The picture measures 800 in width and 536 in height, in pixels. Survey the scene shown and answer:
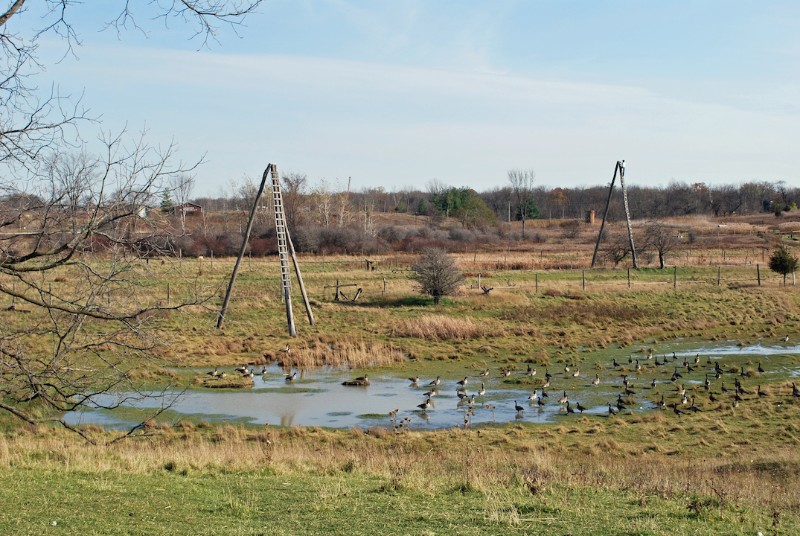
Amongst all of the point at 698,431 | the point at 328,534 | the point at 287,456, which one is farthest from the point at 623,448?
the point at 328,534

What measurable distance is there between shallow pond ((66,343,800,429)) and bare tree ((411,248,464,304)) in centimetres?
1206

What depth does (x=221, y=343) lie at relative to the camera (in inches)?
1256

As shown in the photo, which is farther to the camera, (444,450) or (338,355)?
(338,355)

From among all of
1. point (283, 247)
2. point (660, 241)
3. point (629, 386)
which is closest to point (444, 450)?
point (629, 386)

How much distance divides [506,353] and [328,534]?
2383 centimetres

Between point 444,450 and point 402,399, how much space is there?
6765 millimetres

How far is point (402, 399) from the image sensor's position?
24.4m

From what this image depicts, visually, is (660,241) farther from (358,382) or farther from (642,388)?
(358,382)

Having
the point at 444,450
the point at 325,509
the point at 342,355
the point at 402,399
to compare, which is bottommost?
the point at 402,399

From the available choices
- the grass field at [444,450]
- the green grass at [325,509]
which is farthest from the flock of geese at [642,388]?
the green grass at [325,509]

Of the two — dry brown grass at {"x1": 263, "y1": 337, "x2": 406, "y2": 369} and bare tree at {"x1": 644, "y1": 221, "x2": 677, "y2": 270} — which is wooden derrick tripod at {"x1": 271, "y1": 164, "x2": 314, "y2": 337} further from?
bare tree at {"x1": 644, "y1": 221, "x2": 677, "y2": 270}

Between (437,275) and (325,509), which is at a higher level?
(437,275)

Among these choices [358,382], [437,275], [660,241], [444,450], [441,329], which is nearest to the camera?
[444,450]

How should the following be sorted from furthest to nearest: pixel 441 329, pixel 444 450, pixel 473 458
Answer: pixel 441 329 → pixel 444 450 → pixel 473 458
